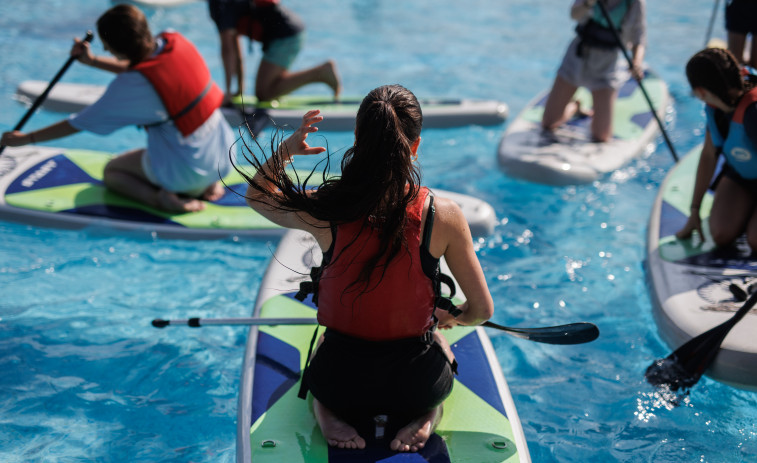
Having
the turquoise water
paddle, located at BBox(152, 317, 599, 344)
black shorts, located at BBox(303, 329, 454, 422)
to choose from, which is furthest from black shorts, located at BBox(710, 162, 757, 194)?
black shorts, located at BBox(303, 329, 454, 422)

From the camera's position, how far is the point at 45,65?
7.38 m

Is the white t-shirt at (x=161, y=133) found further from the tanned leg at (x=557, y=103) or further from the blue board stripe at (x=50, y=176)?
the tanned leg at (x=557, y=103)

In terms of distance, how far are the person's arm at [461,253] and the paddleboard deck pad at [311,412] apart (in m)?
0.36

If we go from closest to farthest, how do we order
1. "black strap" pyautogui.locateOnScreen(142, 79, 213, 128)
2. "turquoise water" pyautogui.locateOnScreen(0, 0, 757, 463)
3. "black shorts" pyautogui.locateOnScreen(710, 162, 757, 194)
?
"turquoise water" pyautogui.locateOnScreen(0, 0, 757, 463) < "black shorts" pyautogui.locateOnScreen(710, 162, 757, 194) < "black strap" pyautogui.locateOnScreen(142, 79, 213, 128)

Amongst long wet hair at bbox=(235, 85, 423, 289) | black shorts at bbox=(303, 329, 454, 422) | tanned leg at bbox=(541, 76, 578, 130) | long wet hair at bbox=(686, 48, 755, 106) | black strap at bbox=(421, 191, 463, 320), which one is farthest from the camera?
tanned leg at bbox=(541, 76, 578, 130)

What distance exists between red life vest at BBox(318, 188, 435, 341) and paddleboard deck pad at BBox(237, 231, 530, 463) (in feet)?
1.16

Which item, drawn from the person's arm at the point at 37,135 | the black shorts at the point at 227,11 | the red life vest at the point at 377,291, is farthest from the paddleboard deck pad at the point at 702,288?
the black shorts at the point at 227,11

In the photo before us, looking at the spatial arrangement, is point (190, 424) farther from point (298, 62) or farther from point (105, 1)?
point (105, 1)

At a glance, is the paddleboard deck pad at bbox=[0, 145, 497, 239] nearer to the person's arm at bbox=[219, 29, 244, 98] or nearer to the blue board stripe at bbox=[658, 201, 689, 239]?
the blue board stripe at bbox=[658, 201, 689, 239]

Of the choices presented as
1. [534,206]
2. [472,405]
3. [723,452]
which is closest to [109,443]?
[472,405]

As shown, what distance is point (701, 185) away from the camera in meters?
3.52

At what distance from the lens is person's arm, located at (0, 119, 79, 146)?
3670mm

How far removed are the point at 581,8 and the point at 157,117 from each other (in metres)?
2.81

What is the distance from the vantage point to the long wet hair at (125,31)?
11.6 feet
